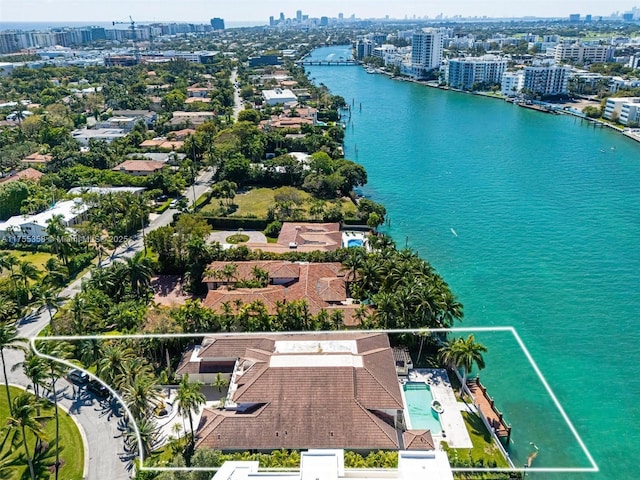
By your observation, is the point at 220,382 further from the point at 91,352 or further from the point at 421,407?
the point at 421,407

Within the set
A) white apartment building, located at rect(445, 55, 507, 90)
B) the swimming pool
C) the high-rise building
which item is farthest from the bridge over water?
the swimming pool

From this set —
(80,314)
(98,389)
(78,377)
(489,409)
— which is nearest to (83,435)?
(98,389)

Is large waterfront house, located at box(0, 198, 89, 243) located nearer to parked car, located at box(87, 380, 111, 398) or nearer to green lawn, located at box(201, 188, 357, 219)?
green lawn, located at box(201, 188, 357, 219)

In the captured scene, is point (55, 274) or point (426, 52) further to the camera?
point (426, 52)

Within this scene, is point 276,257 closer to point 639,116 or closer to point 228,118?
point 228,118

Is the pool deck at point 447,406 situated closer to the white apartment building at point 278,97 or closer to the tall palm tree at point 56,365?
the tall palm tree at point 56,365
